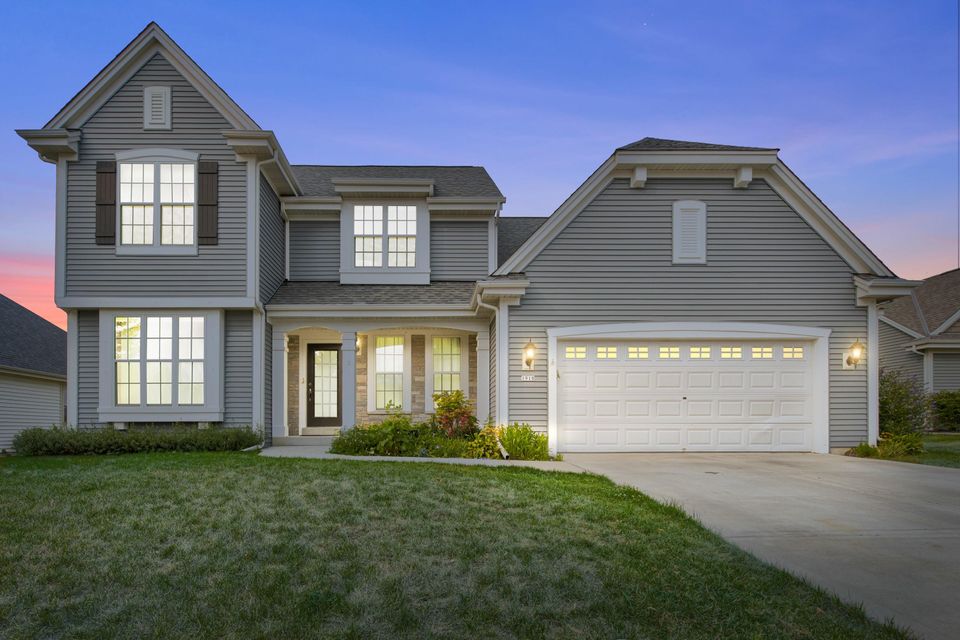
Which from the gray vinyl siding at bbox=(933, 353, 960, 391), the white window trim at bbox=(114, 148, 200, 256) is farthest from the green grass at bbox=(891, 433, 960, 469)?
the white window trim at bbox=(114, 148, 200, 256)

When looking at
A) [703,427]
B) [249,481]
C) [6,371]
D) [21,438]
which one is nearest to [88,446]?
[21,438]

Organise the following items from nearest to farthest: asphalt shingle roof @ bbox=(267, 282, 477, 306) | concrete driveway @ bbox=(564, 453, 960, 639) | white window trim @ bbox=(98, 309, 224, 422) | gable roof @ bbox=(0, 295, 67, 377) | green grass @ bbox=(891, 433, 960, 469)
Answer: concrete driveway @ bbox=(564, 453, 960, 639) < green grass @ bbox=(891, 433, 960, 469) < white window trim @ bbox=(98, 309, 224, 422) < asphalt shingle roof @ bbox=(267, 282, 477, 306) < gable roof @ bbox=(0, 295, 67, 377)

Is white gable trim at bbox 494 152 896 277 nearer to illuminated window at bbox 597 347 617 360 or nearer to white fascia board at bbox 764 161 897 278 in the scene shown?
white fascia board at bbox 764 161 897 278

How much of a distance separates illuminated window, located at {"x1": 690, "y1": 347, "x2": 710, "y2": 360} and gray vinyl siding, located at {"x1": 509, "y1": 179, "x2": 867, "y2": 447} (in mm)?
614

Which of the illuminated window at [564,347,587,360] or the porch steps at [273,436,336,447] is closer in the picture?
the illuminated window at [564,347,587,360]

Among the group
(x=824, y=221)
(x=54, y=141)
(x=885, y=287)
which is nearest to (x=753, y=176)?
(x=824, y=221)

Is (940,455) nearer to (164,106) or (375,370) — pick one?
(375,370)

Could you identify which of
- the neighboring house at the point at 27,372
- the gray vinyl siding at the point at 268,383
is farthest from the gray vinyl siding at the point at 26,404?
the gray vinyl siding at the point at 268,383

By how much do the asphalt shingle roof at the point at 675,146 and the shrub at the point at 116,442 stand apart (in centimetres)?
942

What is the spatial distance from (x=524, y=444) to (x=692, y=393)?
3.63m

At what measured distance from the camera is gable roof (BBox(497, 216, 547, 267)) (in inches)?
658

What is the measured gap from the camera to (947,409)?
20.9 m

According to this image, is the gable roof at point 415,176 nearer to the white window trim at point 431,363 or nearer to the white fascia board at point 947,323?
the white window trim at point 431,363

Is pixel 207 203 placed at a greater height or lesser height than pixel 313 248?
greater
